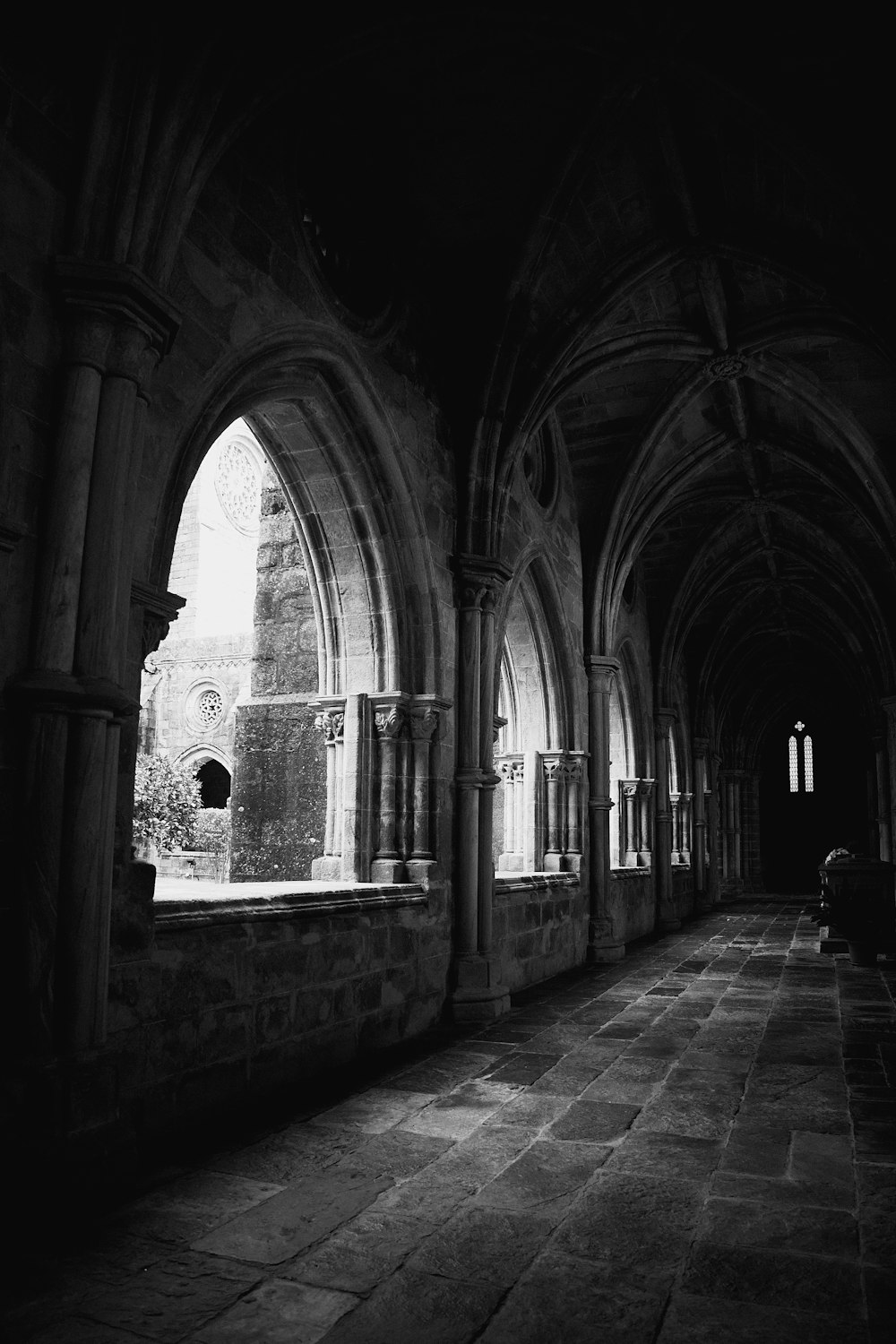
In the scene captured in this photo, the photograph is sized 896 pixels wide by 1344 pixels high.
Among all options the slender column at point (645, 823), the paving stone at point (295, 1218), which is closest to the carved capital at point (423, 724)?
the paving stone at point (295, 1218)

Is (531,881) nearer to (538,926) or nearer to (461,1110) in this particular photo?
(538,926)

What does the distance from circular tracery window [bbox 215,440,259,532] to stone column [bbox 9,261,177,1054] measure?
22554mm

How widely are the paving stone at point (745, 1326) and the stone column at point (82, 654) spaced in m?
2.23

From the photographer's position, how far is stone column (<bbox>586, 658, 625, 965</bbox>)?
1130 cm

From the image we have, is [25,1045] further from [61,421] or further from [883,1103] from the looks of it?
[883,1103]

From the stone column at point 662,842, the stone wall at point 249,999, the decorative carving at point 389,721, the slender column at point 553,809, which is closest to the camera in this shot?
the stone wall at point 249,999

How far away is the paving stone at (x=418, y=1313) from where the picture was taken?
2.67 meters

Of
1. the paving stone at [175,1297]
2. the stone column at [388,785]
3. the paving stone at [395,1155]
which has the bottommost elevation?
the paving stone at [175,1297]

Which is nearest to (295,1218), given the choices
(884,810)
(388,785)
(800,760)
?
(388,785)

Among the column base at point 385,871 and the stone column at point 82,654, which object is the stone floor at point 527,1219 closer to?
the stone column at point 82,654

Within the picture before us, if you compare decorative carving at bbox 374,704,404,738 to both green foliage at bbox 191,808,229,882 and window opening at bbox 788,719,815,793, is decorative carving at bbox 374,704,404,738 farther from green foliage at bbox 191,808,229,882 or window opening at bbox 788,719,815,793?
window opening at bbox 788,719,815,793

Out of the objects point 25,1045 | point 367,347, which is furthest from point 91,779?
point 367,347

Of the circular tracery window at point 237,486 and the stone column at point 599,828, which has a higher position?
the circular tracery window at point 237,486

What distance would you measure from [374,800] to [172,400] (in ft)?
10.8
